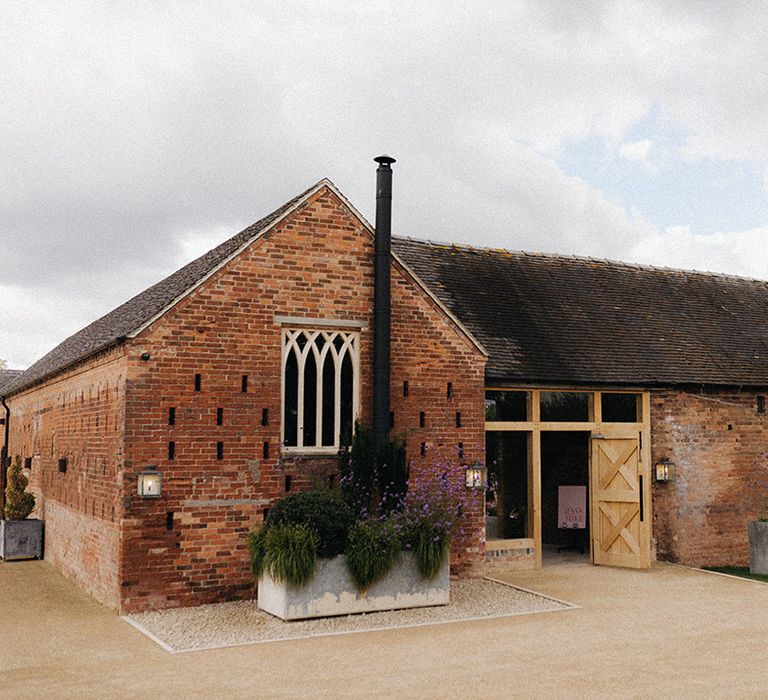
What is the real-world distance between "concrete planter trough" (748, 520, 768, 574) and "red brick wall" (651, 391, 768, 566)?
109 cm

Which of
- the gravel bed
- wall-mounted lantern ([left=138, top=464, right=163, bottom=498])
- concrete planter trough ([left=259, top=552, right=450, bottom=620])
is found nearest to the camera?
the gravel bed

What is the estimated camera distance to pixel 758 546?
47.8ft

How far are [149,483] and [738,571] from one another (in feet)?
34.2

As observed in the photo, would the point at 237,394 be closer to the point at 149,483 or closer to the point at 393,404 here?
the point at 149,483

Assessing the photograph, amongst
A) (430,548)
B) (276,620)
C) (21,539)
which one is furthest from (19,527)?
(430,548)

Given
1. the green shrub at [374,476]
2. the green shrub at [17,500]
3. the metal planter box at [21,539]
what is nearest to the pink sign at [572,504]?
the green shrub at [374,476]

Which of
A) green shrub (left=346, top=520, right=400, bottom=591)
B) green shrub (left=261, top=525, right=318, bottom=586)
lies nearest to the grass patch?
green shrub (left=346, top=520, right=400, bottom=591)

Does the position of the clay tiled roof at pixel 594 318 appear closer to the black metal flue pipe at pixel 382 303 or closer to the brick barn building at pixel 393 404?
the brick barn building at pixel 393 404

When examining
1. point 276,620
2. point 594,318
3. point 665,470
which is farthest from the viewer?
point 594,318

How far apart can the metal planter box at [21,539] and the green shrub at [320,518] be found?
7.28m

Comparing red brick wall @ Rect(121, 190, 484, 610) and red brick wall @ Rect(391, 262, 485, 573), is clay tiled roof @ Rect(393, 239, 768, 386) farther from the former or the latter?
red brick wall @ Rect(121, 190, 484, 610)

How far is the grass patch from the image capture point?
14227mm

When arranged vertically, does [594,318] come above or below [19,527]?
above

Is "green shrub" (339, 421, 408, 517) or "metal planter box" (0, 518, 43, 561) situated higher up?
"green shrub" (339, 421, 408, 517)
